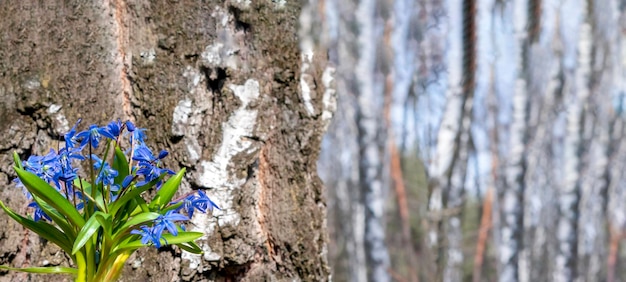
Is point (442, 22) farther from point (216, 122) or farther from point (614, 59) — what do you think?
point (216, 122)

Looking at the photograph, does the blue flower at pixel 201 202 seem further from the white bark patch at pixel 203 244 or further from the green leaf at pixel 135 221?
the white bark patch at pixel 203 244

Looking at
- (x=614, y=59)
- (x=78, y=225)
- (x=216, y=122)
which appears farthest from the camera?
(x=614, y=59)

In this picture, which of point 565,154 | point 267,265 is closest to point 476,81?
point 565,154

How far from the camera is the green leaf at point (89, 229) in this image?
2.84 feet

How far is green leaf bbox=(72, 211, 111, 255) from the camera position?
0.87 m

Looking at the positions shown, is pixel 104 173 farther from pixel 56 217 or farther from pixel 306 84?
pixel 306 84

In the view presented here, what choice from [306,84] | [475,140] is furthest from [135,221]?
[475,140]

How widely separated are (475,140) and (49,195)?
2.35 m

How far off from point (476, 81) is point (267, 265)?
1.88m

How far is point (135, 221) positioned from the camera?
90cm

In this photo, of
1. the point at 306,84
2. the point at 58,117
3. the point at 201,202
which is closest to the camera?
the point at 201,202

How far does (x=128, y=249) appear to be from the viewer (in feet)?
3.10

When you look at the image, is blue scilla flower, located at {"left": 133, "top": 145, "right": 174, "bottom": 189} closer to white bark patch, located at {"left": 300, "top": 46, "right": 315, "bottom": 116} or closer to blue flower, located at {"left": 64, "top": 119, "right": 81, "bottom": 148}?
blue flower, located at {"left": 64, "top": 119, "right": 81, "bottom": 148}

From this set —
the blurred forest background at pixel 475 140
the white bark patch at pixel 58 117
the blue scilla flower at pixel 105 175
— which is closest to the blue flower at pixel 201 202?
the blue scilla flower at pixel 105 175
